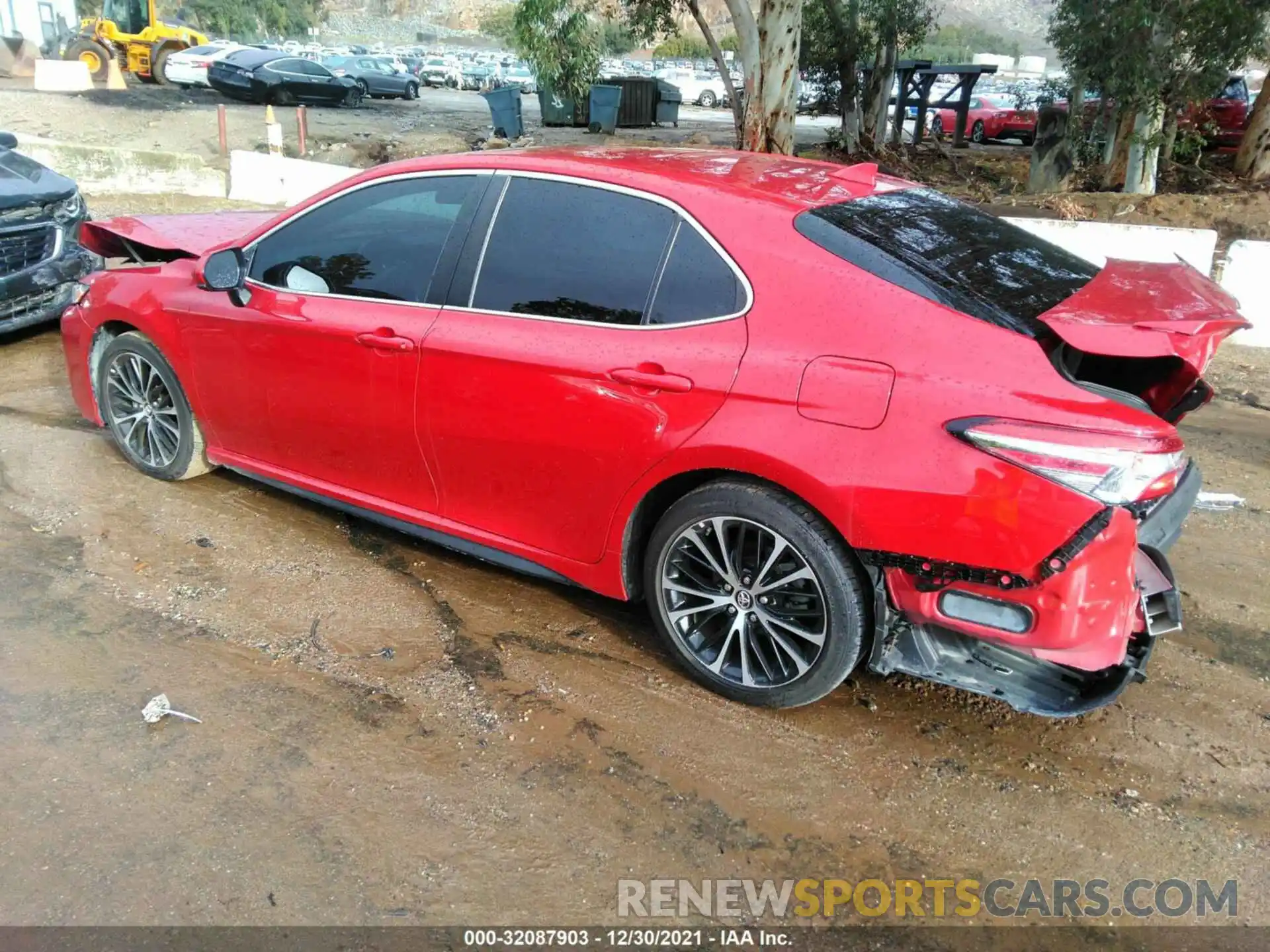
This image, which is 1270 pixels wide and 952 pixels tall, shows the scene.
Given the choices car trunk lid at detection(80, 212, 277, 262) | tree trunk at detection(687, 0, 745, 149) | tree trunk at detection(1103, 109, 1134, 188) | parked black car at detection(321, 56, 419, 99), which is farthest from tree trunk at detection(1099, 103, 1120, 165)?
parked black car at detection(321, 56, 419, 99)

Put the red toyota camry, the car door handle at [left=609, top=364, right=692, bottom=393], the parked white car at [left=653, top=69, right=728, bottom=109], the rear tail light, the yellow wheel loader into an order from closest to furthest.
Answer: the rear tail light, the red toyota camry, the car door handle at [left=609, top=364, right=692, bottom=393], the yellow wheel loader, the parked white car at [left=653, top=69, right=728, bottom=109]

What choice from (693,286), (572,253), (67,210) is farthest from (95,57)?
(693,286)

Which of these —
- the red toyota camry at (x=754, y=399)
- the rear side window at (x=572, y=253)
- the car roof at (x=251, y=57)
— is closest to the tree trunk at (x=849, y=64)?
the car roof at (x=251, y=57)

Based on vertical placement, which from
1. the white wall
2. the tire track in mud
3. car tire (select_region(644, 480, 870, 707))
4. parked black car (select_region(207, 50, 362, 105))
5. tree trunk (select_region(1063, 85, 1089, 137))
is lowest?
the tire track in mud

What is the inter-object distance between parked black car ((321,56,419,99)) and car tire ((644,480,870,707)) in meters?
33.0

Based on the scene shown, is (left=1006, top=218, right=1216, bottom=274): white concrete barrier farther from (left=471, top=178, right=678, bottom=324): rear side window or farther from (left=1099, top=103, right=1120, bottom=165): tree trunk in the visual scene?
(left=1099, top=103, right=1120, bottom=165): tree trunk

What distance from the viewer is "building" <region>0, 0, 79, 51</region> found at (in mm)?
33375

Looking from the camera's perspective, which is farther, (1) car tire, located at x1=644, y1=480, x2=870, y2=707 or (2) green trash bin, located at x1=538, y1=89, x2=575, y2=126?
(2) green trash bin, located at x1=538, y1=89, x2=575, y2=126

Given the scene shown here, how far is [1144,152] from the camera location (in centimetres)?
1325

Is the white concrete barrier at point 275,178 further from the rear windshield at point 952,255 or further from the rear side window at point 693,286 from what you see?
the rear windshield at point 952,255

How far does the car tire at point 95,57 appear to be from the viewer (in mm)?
27250

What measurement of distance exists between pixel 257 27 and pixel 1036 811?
84.2 metres

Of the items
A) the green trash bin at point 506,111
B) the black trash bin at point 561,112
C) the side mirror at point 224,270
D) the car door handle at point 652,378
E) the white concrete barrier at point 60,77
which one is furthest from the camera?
the black trash bin at point 561,112

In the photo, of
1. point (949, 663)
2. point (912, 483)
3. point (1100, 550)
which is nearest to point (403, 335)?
point (912, 483)
